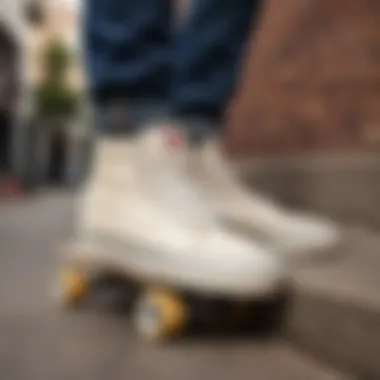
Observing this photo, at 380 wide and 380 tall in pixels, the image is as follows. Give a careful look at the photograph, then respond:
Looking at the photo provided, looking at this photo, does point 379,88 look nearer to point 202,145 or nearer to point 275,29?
point 202,145

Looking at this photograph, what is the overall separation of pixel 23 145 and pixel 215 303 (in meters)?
4.81

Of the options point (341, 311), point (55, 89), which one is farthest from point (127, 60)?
point (55, 89)

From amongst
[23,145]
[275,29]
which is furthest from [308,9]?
[23,145]

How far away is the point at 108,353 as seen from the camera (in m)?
0.59

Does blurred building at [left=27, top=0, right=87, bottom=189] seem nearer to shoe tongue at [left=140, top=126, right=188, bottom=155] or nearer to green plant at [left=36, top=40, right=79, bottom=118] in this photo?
green plant at [left=36, top=40, right=79, bottom=118]

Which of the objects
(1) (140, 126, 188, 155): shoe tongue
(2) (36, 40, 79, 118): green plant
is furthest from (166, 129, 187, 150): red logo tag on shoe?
(2) (36, 40, 79, 118): green plant

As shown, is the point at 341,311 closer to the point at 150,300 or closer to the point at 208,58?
the point at 150,300

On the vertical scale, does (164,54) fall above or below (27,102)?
above

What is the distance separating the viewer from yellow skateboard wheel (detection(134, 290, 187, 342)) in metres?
0.64

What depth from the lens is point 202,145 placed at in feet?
2.42

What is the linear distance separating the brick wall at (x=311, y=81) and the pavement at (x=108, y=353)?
38cm

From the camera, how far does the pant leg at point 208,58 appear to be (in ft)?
2.43

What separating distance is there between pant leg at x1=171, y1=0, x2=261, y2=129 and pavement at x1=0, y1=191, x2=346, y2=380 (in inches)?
9.2

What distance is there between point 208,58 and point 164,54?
6 centimetres
